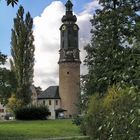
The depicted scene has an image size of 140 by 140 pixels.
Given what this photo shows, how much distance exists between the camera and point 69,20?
113000mm

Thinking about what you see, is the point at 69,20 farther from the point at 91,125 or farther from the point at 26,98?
the point at 91,125

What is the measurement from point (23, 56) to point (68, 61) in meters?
38.0

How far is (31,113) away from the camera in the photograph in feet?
227

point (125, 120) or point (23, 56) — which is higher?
point (23, 56)

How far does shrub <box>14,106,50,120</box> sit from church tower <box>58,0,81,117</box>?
36.0 metres

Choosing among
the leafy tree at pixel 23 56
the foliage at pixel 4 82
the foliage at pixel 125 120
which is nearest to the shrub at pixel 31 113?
the leafy tree at pixel 23 56

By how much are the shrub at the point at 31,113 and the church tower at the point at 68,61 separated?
35965 mm

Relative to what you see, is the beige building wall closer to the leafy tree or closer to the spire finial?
the spire finial

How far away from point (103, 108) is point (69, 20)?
9186 centimetres

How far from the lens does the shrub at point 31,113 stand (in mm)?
68750

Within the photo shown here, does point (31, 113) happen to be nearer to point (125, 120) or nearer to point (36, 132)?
point (36, 132)

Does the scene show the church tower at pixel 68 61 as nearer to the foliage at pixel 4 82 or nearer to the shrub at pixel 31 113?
the shrub at pixel 31 113

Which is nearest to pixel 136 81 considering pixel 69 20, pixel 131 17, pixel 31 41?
pixel 131 17

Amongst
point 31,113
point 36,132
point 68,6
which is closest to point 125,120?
point 36,132
